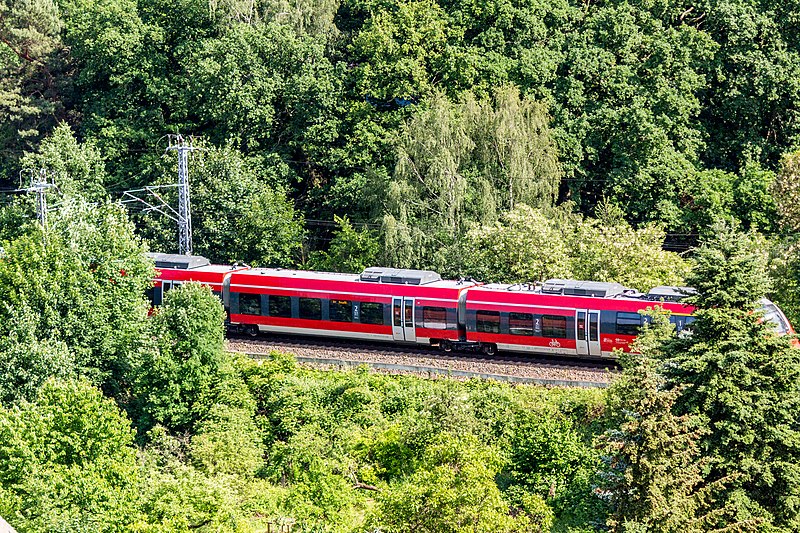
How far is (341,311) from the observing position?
161ft

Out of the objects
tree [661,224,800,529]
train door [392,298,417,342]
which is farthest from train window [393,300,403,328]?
tree [661,224,800,529]

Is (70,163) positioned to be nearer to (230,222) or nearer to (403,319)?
(230,222)

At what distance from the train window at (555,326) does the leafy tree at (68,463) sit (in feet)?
53.7

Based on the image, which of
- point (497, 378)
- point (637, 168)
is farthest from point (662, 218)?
point (497, 378)

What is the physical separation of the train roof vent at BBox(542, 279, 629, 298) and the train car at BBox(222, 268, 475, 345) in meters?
3.78

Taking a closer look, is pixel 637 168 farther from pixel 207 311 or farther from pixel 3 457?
pixel 3 457

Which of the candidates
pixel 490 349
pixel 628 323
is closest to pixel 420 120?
pixel 490 349

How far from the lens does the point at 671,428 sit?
104 ft

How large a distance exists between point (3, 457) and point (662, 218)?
3630 cm

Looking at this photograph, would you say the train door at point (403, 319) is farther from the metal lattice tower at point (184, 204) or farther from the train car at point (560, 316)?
the metal lattice tower at point (184, 204)

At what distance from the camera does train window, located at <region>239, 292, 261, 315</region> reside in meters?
50.8

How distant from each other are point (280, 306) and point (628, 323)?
49.8 feet

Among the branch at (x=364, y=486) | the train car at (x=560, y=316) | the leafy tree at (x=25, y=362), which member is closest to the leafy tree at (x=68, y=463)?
the leafy tree at (x=25, y=362)

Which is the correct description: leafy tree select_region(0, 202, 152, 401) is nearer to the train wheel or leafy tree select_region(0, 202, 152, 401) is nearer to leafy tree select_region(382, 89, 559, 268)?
the train wheel
